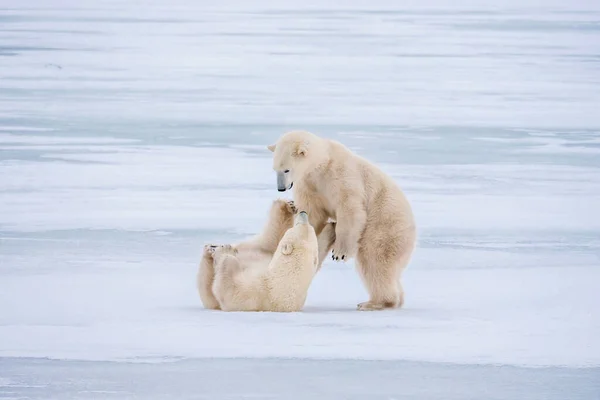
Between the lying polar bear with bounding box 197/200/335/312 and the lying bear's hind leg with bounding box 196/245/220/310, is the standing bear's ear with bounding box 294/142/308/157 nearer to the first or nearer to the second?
the lying polar bear with bounding box 197/200/335/312

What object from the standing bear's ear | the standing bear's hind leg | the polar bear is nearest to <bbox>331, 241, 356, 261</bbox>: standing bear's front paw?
the polar bear

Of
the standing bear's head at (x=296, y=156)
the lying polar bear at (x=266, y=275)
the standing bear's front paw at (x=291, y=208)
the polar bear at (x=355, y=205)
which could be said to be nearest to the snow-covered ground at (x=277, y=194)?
the lying polar bear at (x=266, y=275)

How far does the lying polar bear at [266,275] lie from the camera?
454 cm

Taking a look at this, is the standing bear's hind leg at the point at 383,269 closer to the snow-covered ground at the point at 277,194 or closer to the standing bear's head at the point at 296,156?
the snow-covered ground at the point at 277,194

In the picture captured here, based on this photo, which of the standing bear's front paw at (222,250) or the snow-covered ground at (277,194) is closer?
the snow-covered ground at (277,194)

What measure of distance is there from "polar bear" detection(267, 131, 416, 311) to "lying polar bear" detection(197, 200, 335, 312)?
0.60 ft

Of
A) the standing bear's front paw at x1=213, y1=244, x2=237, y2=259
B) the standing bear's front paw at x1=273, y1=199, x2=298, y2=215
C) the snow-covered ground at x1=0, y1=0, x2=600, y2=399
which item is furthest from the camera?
the standing bear's front paw at x1=273, y1=199, x2=298, y2=215

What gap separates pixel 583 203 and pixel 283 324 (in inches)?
148

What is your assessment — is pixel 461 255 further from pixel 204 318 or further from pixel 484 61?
pixel 484 61

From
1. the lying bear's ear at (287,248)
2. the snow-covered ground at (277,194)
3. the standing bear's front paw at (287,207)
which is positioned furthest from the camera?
the standing bear's front paw at (287,207)

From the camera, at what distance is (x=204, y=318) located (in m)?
4.57

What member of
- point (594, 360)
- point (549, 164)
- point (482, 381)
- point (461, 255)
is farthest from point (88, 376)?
point (549, 164)

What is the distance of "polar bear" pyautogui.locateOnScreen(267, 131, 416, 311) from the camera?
4.79 m

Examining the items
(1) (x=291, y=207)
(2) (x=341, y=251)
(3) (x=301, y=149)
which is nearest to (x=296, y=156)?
(3) (x=301, y=149)
